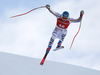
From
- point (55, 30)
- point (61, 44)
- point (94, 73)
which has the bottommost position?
point (94, 73)

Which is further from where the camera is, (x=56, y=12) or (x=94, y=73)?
(x=94, y=73)

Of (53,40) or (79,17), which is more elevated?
(79,17)

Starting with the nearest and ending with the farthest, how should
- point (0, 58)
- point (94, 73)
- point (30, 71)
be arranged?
point (30, 71), point (0, 58), point (94, 73)

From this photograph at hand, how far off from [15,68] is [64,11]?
1674 millimetres

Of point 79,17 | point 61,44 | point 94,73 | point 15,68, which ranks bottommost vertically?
point 94,73

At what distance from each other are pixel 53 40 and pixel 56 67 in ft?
2.91

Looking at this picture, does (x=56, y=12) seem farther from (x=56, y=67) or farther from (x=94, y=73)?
(x=94, y=73)

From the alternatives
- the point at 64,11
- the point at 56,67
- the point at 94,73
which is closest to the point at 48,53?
the point at 56,67

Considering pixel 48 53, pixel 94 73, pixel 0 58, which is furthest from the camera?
pixel 94 73

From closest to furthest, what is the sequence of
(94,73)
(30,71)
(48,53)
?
(30,71) < (48,53) < (94,73)

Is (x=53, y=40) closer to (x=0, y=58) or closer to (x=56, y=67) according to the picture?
(x=56, y=67)

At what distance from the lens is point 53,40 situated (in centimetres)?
488

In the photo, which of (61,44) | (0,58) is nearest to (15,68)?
(0,58)

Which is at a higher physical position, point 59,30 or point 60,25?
point 60,25
